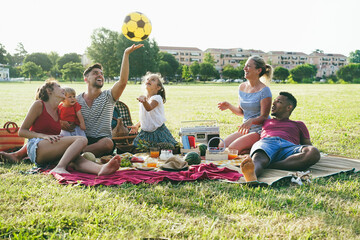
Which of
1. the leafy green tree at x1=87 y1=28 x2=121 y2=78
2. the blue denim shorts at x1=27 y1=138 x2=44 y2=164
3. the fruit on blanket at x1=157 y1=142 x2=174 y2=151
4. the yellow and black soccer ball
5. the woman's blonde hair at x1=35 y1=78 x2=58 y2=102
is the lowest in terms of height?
the fruit on blanket at x1=157 y1=142 x2=174 y2=151

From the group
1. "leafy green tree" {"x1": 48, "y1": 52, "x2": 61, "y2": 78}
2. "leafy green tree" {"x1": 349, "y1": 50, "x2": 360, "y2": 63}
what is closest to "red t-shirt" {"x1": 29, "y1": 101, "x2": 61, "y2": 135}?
"leafy green tree" {"x1": 48, "y1": 52, "x2": 61, "y2": 78}

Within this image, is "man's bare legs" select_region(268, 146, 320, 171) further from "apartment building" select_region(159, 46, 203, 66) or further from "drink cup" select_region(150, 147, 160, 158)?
"apartment building" select_region(159, 46, 203, 66)

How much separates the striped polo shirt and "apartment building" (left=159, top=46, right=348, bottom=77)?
120m

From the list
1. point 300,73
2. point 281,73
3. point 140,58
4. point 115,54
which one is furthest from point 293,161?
point 300,73

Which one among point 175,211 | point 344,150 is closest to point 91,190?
point 175,211

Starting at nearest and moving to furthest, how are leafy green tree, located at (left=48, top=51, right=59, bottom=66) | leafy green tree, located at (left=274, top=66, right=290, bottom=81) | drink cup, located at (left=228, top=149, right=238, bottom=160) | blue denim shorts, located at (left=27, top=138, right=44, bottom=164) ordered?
blue denim shorts, located at (left=27, top=138, right=44, bottom=164) → drink cup, located at (left=228, top=149, right=238, bottom=160) → leafy green tree, located at (left=274, top=66, right=290, bottom=81) → leafy green tree, located at (left=48, top=51, right=59, bottom=66)

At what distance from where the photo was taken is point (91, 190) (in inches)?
137

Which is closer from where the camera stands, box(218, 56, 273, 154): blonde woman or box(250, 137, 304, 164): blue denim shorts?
→ box(250, 137, 304, 164): blue denim shorts

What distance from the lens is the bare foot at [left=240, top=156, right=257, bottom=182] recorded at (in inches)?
145

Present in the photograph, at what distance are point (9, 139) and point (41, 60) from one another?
108921mm

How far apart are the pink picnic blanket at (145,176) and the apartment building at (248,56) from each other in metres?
121

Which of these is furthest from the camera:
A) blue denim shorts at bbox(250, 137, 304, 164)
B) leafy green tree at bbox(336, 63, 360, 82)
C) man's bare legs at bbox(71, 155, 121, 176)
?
leafy green tree at bbox(336, 63, 360, 82)

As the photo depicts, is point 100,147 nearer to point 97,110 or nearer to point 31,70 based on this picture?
point 97,110

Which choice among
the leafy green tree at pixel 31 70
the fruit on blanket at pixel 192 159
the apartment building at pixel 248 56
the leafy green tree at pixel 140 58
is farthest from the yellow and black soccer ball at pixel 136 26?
the apartment building at pixel 248 56
